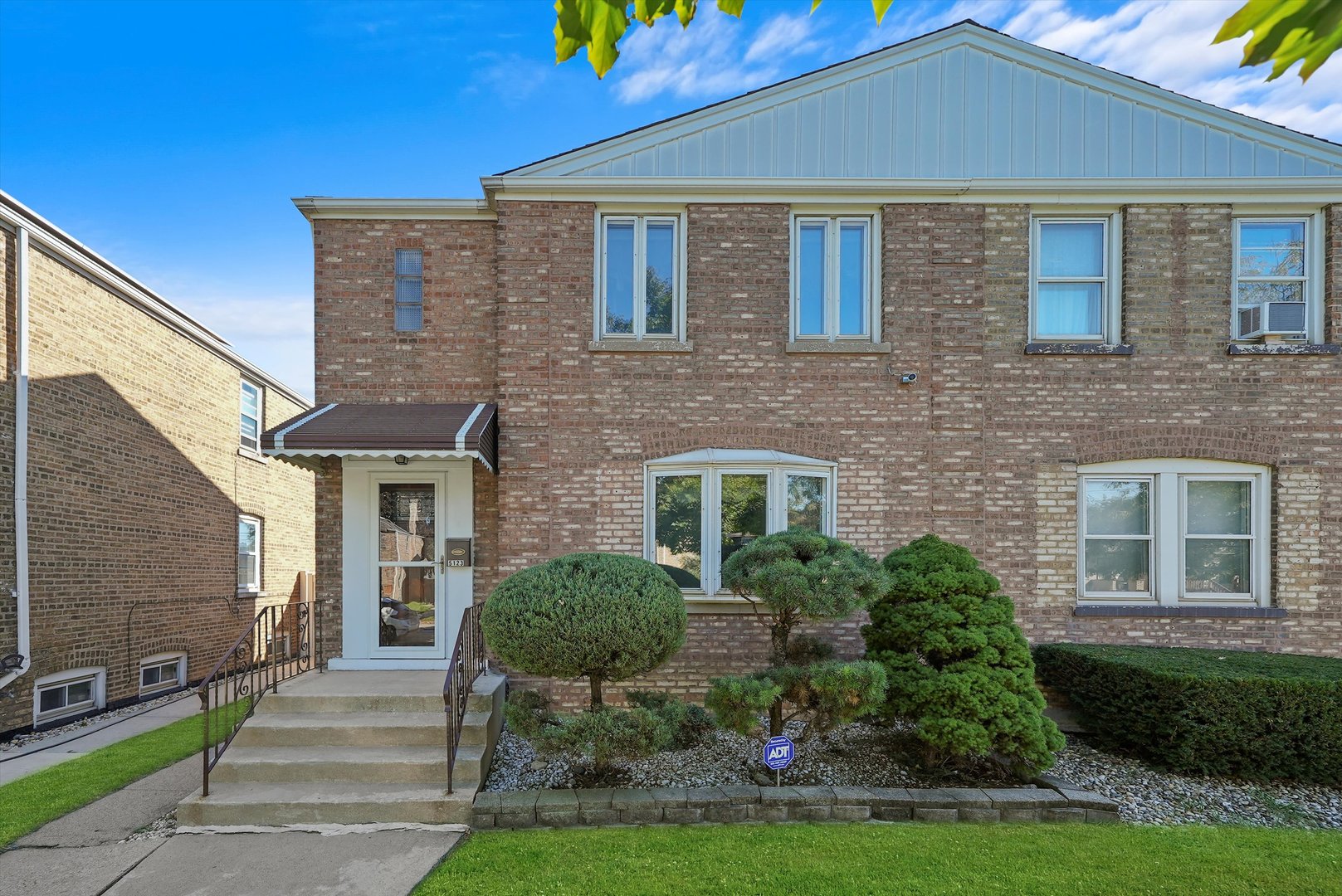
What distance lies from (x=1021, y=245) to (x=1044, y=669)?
4628 mm

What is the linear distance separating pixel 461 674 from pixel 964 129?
7886mm

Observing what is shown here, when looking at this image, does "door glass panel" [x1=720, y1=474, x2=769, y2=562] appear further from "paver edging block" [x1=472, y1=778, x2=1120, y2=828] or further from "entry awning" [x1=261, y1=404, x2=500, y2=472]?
"paver edging block" [x1=472, y1=778, x2=1120, y2=828]

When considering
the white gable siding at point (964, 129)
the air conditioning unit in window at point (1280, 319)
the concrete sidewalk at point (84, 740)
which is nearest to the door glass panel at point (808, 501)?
the white gable siding at point (964, 129)

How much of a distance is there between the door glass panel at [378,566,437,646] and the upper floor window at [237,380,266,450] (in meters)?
6.81

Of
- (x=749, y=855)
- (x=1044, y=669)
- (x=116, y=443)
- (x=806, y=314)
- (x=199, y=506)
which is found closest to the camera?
(x=749, y=855)

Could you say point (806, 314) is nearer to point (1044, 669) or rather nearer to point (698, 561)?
point (698, 561)

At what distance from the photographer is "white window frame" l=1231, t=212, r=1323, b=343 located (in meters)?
8.17

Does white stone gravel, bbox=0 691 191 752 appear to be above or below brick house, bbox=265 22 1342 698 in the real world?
below

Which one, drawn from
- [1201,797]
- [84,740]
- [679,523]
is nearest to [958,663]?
[1201,797]

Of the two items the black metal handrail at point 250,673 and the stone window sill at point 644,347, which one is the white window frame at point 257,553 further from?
the stone window sill at point 644,347

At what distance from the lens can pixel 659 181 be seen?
26.4 feet

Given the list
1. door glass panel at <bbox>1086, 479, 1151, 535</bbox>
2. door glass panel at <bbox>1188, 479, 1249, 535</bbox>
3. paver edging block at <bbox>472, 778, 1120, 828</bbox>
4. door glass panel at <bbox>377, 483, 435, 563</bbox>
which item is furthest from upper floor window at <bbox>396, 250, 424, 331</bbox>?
door glass panel at <bbox>1188, 479, 1249, 535</bbox>

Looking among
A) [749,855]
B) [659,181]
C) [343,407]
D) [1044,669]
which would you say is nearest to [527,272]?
[659,181]

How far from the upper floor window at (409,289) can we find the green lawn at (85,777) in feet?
16.2
